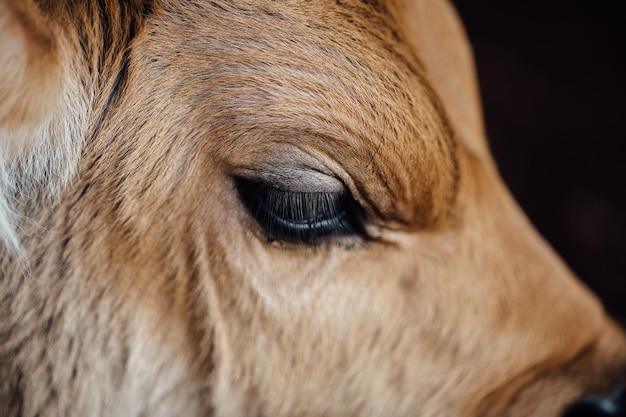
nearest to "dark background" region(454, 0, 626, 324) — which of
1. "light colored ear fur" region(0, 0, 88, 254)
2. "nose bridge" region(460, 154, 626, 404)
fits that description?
"nose bridge" region(460, 154, 626, 404)

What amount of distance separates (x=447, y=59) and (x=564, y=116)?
2.13 m

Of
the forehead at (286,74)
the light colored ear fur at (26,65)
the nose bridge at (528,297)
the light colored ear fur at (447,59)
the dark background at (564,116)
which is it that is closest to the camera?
the light colored ear fur at (26,65)

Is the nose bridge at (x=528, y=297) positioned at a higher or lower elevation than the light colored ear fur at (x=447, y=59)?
lower

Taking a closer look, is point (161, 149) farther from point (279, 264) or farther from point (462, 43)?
point (462, 43)

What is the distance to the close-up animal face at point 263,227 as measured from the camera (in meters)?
1.01

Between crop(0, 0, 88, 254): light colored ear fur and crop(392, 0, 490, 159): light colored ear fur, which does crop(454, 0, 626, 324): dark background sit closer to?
crop(392, 0, 490, 159): light colored ear fur

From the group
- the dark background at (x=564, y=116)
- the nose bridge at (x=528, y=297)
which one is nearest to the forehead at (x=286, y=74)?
the nose bridge at (x=528, y=297)

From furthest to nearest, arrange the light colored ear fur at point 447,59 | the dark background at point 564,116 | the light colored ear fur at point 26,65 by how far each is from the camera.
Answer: the dark background at point 564,116
the light colored ear fur at point 447,59
the light colored ear fur at point 26,65

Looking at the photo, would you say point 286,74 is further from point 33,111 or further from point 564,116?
point 564,116

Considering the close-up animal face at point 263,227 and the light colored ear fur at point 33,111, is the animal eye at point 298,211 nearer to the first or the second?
the close-up animal face at point 263,227

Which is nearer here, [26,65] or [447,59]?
[26,65]

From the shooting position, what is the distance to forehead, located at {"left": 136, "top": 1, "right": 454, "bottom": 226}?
100 centimetres

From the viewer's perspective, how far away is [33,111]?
96cm

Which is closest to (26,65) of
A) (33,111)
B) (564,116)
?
(33,111)
